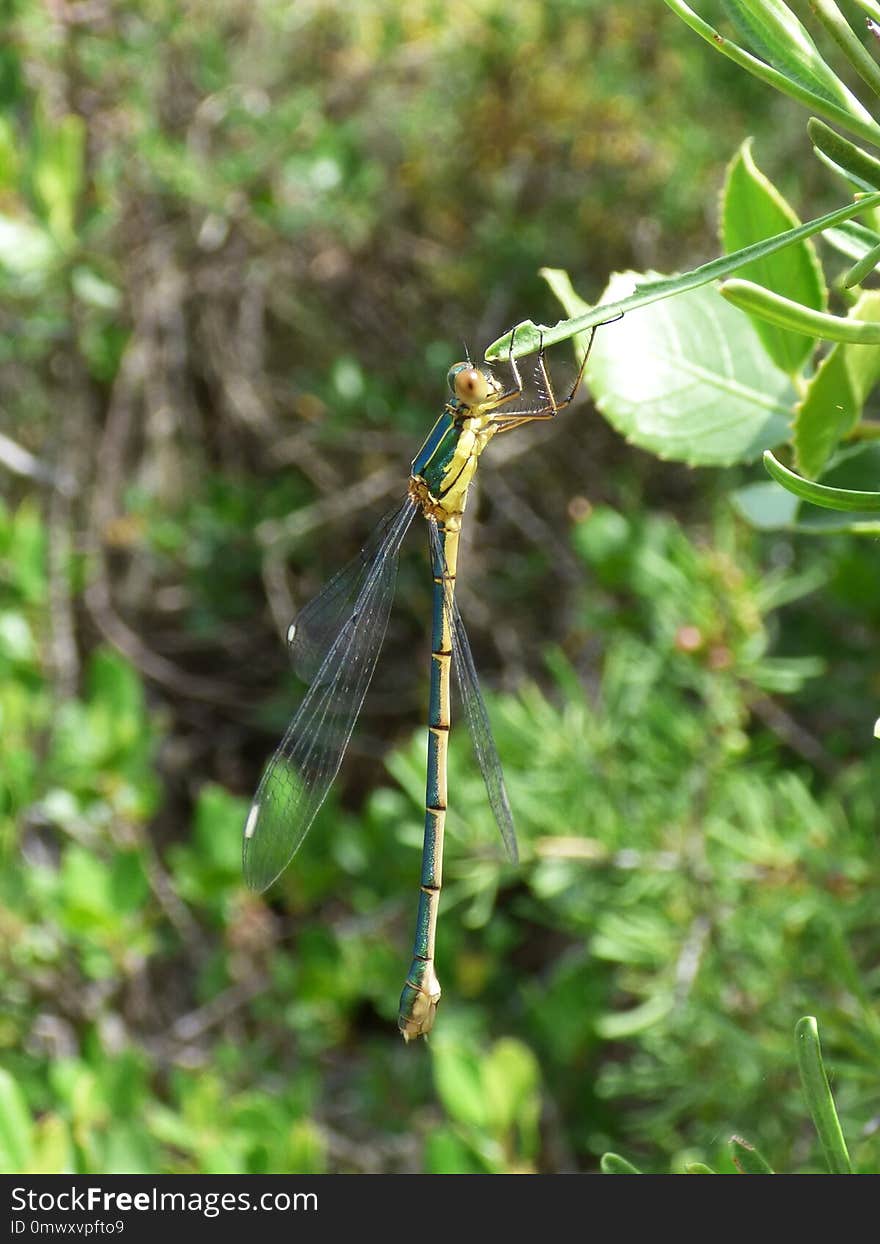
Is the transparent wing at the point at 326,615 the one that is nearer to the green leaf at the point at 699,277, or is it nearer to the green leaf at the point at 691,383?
the green leaf at the point at 691,383

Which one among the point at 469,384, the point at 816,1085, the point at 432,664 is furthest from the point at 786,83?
the point at 432,664

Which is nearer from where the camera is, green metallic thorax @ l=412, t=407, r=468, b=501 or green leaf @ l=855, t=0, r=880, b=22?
green leaf @ l=855, t=0, r=880, b=22

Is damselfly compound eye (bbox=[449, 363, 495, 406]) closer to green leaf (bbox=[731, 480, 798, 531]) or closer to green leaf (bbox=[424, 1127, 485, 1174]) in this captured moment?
green leaf (bbox=[731, 480, 798, 531])

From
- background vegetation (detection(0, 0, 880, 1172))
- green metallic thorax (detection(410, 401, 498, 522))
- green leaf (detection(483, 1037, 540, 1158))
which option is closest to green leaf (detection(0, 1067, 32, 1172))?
background vegetation (detection(0, 0, 880, 1172))

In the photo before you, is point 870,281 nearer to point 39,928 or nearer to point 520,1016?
point 520,1016

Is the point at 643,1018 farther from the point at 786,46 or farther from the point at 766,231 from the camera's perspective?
the point at 786,46

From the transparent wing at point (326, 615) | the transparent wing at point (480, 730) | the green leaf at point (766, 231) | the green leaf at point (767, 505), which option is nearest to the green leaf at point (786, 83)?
the green leaf at point (766, 231)
